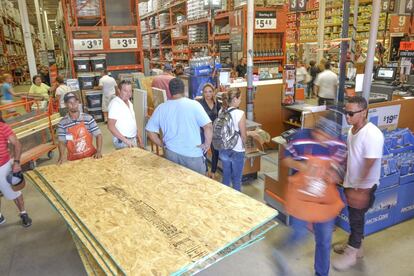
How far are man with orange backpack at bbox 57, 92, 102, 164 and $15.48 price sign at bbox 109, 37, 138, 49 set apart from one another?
24.7 ft

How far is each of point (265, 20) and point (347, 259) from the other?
7.40 metres

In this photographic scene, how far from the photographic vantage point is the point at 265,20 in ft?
30.1

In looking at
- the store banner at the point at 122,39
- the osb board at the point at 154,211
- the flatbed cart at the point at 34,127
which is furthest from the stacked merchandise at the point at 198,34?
→ the osb board at the point at 154,211

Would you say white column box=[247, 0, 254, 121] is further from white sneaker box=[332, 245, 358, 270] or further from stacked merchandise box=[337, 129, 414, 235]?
white sneaker box=[332, 245, 358, 270]

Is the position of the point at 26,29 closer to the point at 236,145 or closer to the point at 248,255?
the point at 236,145

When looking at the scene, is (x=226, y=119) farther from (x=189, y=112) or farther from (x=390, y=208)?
(x=390, y=208)

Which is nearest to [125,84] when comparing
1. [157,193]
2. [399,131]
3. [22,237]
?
[157,193]

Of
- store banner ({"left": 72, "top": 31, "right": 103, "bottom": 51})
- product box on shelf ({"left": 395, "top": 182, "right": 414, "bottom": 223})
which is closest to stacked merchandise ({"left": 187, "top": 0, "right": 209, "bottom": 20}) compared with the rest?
store banner ({"left": 72, "top": 31, "right": 103, "bottom": 51})

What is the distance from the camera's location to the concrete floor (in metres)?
3.35

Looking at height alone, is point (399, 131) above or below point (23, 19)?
below

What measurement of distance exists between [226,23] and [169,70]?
4.24 m

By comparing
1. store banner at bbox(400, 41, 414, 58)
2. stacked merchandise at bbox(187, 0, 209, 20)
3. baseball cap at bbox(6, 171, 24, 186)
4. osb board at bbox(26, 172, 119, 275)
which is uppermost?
stacked merchandise at bbox(187, 0, 209, 20)

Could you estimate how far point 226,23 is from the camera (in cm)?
1118

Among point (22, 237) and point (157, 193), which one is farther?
point (22, 237)
